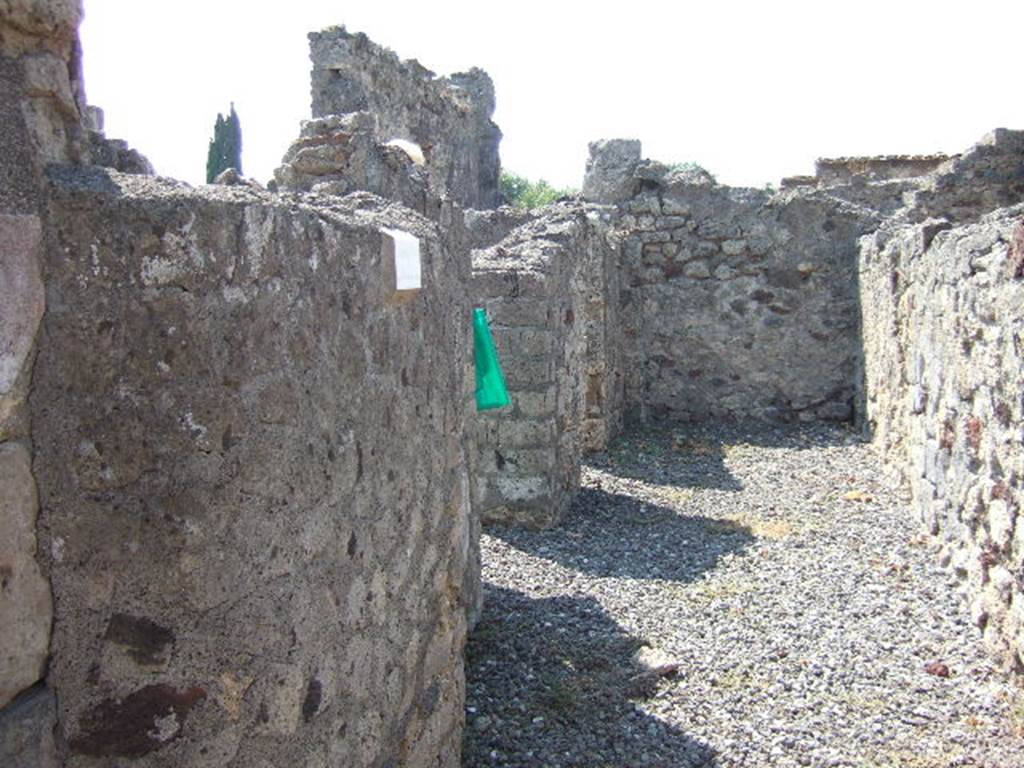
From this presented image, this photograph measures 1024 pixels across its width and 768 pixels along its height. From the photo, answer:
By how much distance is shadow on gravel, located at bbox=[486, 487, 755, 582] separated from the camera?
18.9 feet

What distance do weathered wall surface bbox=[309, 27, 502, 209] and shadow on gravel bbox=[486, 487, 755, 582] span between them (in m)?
4.45

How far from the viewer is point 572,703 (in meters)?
3.91

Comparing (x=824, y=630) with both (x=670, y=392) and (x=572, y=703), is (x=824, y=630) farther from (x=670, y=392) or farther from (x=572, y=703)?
(x=670, y=392)

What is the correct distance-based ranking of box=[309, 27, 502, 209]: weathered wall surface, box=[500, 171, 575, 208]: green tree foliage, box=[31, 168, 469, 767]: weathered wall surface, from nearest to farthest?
box=[31, 168, 469, 767]: weathered wall surface → box=[309, 27, 502, 209]: weathered wall surface → box=[500, 171, 575, 208]: green tree foliage

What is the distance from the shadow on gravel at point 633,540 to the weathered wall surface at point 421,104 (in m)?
4.45

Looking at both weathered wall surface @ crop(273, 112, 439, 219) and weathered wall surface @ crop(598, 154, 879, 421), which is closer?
weathered wall surface @ crop(273, 112, 439, 219)

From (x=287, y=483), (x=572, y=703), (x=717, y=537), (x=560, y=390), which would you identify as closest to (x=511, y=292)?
(x=560, y=390)

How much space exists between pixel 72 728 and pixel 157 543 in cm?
34

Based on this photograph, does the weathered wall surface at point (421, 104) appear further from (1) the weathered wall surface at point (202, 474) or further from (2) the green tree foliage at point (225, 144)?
(2) the green tree foliage at point (225, 144)

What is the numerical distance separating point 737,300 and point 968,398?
5378 mm

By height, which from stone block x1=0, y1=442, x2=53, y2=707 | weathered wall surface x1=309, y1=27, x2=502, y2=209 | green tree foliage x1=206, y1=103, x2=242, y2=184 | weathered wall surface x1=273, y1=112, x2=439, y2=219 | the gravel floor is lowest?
the gravel floor

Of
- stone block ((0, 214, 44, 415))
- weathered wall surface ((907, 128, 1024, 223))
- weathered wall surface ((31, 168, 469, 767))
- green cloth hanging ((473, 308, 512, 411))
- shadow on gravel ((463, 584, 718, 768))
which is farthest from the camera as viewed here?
weathered wall surface ((907, 128, 1024, 223))

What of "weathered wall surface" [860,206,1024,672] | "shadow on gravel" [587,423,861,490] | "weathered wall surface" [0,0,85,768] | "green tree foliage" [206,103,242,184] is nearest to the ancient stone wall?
"shadow on gravel" [587,423,861,490]

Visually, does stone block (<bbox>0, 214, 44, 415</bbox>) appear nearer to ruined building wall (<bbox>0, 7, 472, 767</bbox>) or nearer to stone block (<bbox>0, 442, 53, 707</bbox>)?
ruined building wall (<bbox>0, 7, 472, 767</bbox>)
